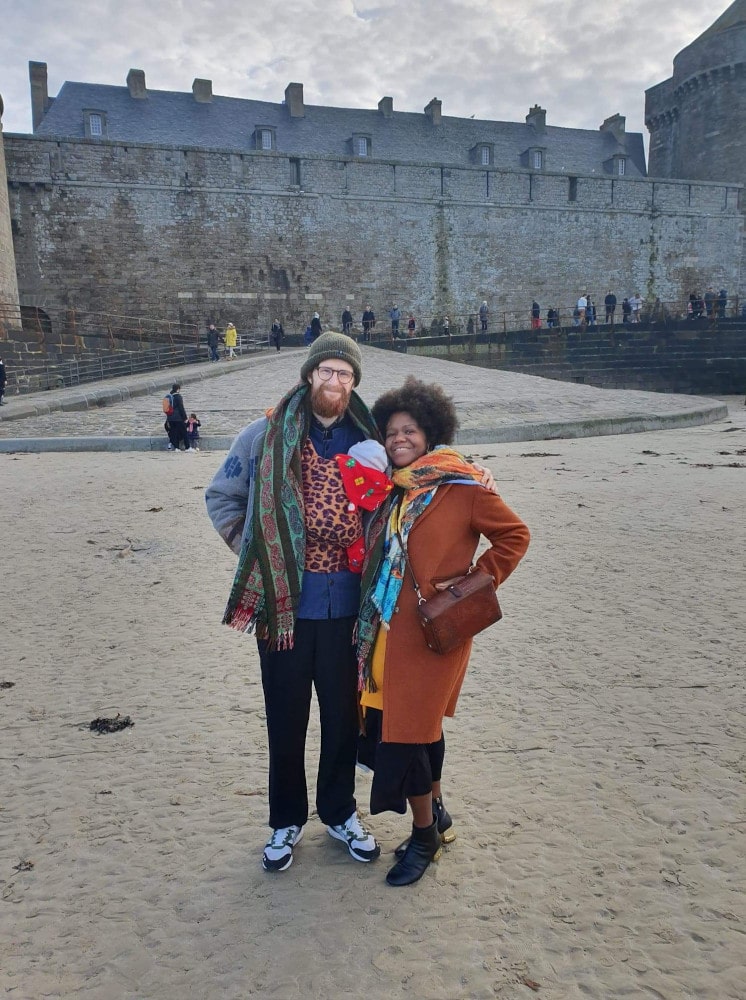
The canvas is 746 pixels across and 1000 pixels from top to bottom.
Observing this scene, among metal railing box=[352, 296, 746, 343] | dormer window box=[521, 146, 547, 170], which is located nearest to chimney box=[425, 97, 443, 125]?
dormer window box=[521, 146, 547, 170]

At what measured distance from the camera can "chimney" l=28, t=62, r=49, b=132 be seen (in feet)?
102

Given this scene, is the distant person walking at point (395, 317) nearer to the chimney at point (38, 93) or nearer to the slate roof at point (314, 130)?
the slate roof at point (314, 130)

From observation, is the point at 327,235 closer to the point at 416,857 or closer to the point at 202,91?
the point at 202,91

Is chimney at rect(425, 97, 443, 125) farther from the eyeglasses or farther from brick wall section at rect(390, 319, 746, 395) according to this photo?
the eyeglasses

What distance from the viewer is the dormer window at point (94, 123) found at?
100.0 ft

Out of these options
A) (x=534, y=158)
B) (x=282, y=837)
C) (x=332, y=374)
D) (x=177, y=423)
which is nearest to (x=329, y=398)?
(x=332, y=374)

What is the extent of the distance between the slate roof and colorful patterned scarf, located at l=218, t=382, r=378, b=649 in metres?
31.2

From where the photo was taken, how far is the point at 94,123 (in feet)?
100

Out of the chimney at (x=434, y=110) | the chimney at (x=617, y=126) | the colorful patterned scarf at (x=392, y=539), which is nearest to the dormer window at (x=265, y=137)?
the chimney at (x=434, y=110)

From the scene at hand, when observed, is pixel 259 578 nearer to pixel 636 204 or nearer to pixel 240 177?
pixel 240 177

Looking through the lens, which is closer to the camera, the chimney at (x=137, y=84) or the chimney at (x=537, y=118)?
the chimney at (x=137, y=84)

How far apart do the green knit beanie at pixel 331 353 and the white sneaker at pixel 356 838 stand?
1.38m

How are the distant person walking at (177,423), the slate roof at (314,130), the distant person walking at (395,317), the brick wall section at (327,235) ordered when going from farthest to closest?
the slate roof at (314,130), the distant person walking at (395,317), the brick wall section at (327,235), the distant person walking at (177,423)

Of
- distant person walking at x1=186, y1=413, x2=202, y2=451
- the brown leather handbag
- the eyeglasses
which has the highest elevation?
the eyeglasses
